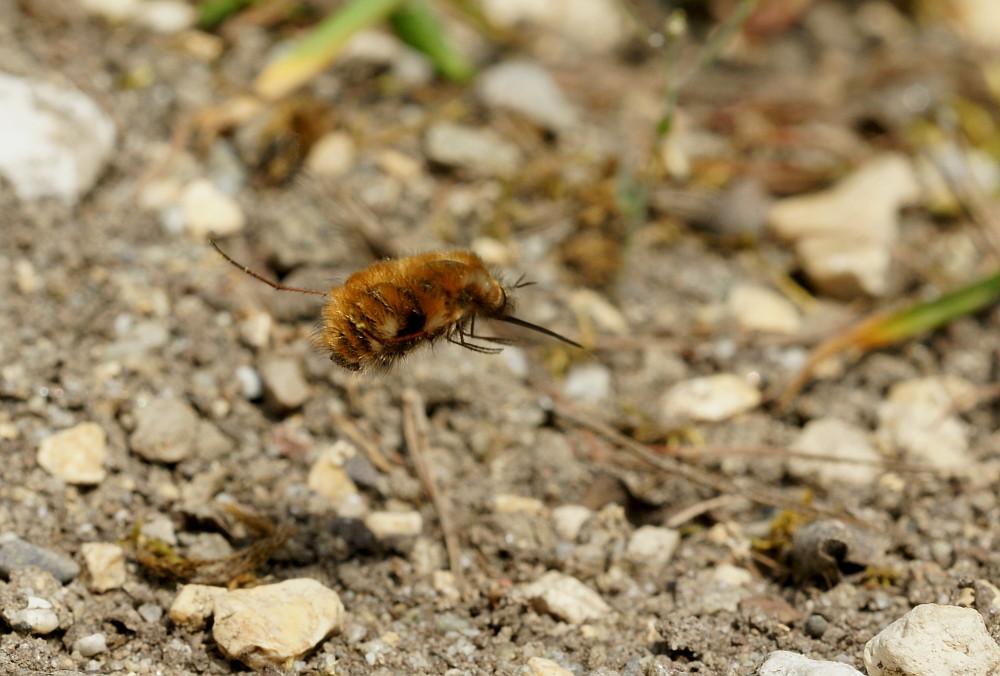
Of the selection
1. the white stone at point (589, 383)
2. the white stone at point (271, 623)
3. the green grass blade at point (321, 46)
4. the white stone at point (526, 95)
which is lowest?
the white stone at point (589, 383)

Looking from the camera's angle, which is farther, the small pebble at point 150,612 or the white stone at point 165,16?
the white stone at point 165,16

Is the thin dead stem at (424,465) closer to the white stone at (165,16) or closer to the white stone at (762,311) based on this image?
the white stone at (762,311)

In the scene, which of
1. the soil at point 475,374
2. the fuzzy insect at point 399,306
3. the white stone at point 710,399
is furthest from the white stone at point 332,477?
the white stone at point 710,399

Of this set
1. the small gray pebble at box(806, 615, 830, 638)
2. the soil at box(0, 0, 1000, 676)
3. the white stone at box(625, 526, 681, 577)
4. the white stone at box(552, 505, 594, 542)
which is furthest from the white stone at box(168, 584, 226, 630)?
the small gray pebble at box(806, 615, 830, 638)

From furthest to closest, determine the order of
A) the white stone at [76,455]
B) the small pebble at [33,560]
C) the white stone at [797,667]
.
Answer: the white stone at [76,455]
the small pebble at [33,560]
the white stone at [797,667]

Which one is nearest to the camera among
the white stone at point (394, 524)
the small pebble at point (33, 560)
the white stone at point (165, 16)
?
the small pebble at point (33, 560)

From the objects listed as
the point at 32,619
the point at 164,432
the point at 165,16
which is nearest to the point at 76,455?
the point at 164,432

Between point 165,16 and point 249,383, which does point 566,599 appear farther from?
point 165,16

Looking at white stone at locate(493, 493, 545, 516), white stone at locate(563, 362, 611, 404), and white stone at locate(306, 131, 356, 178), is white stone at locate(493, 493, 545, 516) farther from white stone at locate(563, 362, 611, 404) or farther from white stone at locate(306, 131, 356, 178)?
white stone at locate(306, 131, 356, 178)
